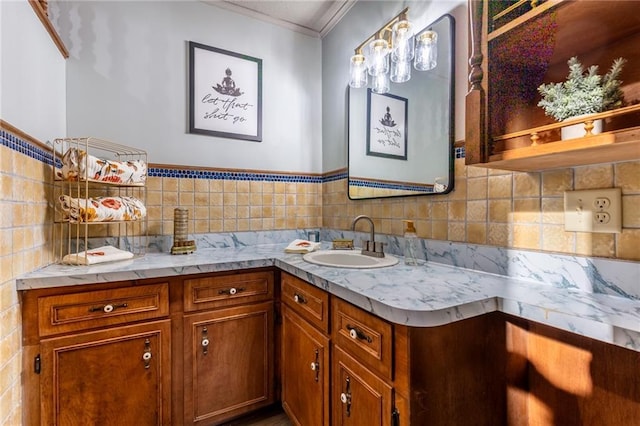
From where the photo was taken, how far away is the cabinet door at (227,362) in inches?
53.7

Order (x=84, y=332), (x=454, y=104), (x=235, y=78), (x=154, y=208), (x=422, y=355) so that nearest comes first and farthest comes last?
(x=422, y=355), (x=84, y=332), (x=454, y=104), (x=154, y=208), (x=235, y=78)

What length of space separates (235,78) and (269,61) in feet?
0.96

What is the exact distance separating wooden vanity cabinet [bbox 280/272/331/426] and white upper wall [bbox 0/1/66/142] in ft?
3.92

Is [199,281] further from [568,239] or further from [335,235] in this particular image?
[568,239]

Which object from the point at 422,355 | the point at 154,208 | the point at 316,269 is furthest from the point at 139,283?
the point at 422,355

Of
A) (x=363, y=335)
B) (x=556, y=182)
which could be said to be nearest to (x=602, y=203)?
(x=556, y=182)

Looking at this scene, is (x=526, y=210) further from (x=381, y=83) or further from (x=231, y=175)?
(x=231, y=175)

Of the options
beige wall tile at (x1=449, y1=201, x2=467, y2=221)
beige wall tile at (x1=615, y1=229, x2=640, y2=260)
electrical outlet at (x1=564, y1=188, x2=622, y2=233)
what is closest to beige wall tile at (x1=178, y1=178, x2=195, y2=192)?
beige wall tile at (x1=449, y1=201, x2=467, y2=221)

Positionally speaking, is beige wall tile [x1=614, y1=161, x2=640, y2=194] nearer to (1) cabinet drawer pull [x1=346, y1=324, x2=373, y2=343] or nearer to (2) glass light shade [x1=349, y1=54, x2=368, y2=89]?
(1) cabinet drawer pull [x1=346, y1=324, x2=373, y2=343]

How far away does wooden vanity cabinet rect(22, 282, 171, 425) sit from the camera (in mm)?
1106

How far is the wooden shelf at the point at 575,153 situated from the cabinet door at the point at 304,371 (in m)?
0.84

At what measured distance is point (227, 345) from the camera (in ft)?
4.69

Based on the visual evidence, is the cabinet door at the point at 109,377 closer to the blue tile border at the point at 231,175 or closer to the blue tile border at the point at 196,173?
the blue tile border at the point at 196,173

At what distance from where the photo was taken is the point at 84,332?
1.17m
